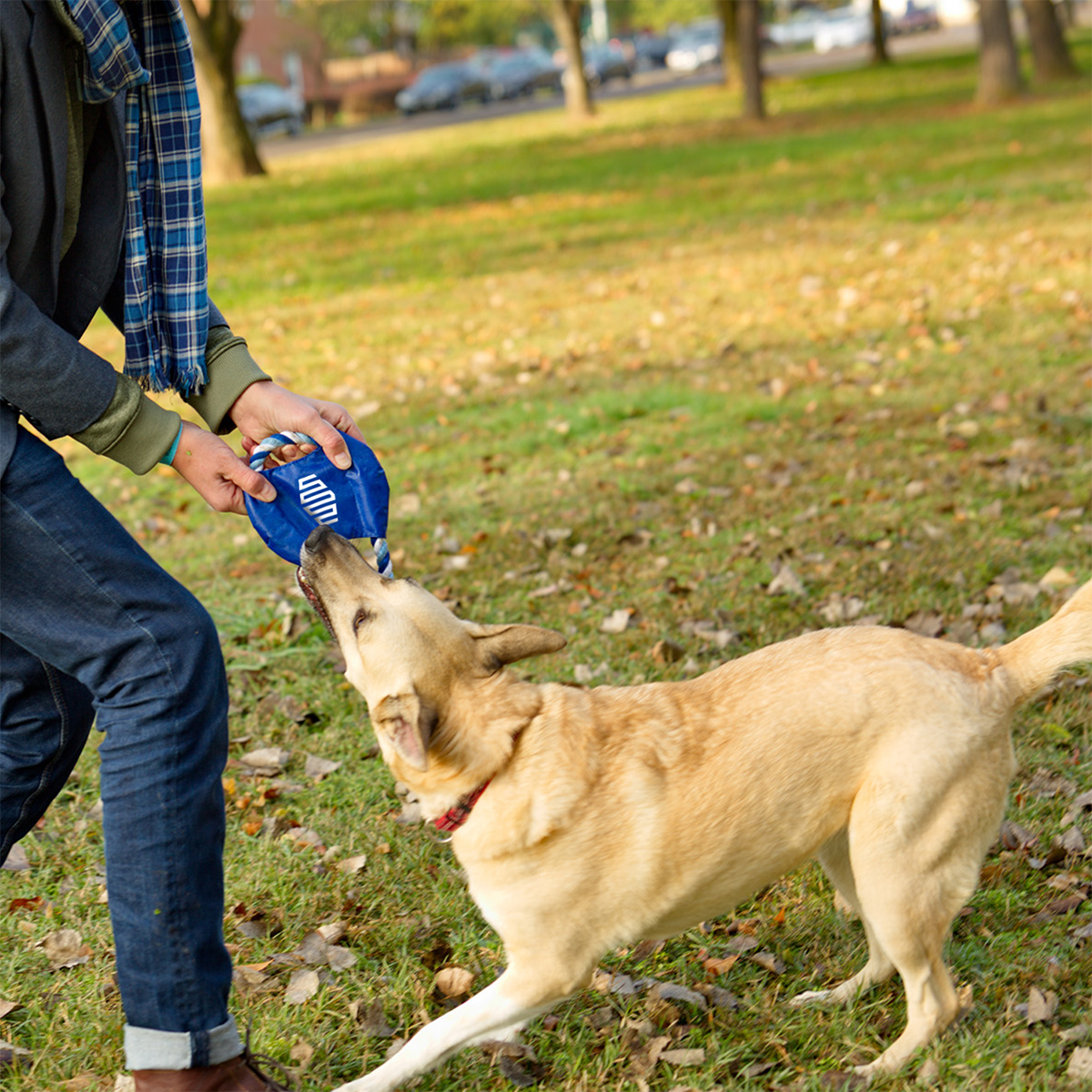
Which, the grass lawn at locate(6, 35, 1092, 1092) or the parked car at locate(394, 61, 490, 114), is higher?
the parked car at locate(394, 61, 490, 114)

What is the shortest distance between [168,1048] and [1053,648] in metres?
2.27

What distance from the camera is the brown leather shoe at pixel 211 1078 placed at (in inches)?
102

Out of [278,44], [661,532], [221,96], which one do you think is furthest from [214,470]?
[278,44]

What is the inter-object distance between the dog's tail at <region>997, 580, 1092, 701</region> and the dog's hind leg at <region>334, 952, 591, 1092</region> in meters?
1.32

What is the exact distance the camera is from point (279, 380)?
10.2m

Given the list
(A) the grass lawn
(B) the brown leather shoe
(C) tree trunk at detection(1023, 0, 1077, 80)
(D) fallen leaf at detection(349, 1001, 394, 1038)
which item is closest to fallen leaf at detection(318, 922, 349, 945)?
(A) the grass lawn

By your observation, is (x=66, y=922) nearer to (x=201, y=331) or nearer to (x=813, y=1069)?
(x=201, y=331)

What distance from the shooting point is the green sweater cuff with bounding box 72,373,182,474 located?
2.60 metres

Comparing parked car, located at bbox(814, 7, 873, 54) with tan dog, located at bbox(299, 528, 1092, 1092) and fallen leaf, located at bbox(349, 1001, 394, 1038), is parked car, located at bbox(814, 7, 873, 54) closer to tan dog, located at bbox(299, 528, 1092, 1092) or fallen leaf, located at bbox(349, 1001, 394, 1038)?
tan dog, located at bbox(299, 528, 1092, 1092)

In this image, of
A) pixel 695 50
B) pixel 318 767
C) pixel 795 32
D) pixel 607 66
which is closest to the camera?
pixel 318 767

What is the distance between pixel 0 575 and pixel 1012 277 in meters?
9.79

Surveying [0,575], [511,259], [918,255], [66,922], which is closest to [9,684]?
[0,575]

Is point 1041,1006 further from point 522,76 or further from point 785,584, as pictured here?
point 522,76

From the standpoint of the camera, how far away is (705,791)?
2.91m
